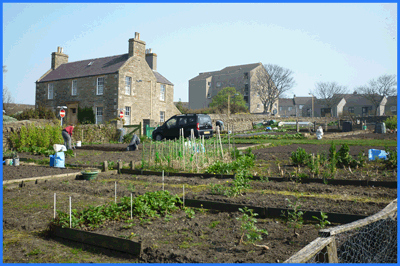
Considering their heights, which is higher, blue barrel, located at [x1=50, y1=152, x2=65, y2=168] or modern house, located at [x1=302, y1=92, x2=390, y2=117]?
modern house, located at [x1=302, y1=92, x2=390, y2=117]

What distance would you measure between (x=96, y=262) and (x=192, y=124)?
1824cm

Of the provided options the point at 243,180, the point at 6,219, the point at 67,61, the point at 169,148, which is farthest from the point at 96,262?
the point at 67,61

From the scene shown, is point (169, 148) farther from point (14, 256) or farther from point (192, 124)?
point (192, 124)

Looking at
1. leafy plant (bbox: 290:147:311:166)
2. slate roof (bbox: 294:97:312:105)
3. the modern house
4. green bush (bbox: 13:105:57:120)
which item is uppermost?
slate roof (bbox: 294:97:312:105)

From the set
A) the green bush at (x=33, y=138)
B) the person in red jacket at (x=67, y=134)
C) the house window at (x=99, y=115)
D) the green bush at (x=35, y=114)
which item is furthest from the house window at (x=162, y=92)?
the person in red jacket at (x=67, y=134)

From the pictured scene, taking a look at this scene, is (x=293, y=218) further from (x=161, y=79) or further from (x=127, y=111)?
(x=161, y=79)

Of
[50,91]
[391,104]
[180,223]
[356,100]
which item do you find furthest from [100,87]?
[391,104]

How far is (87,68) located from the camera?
35656 mm

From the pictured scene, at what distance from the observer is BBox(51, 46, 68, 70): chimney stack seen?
39.3 metres

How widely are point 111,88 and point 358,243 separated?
100ft

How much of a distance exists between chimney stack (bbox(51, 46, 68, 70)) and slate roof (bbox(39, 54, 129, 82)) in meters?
0.78

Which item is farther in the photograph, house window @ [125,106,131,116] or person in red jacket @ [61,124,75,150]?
house window @ [125,106,131,116]

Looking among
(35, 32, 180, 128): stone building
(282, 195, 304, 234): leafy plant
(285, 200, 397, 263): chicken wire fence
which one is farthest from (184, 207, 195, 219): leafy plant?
(35, 32, 180, 128): stone building

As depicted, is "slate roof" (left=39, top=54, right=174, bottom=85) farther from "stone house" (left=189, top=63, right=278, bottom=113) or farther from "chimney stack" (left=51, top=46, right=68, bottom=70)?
"stone house" (left=189, top=63, right=278, bottom=113)
